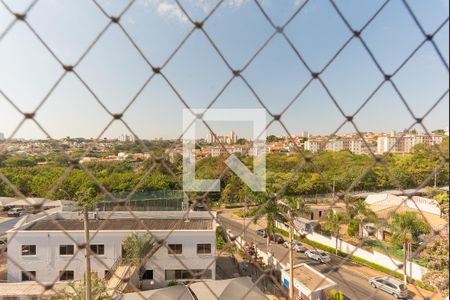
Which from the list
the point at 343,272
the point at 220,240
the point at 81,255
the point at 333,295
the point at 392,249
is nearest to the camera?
the point at 333,295

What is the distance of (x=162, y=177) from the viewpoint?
11969 millimetres

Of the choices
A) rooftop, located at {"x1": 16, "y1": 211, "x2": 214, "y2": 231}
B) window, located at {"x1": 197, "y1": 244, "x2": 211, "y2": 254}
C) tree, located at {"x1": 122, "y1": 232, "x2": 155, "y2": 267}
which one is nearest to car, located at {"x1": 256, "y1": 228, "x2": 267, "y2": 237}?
rooftop, located at {"x1": 16, "y1": 211, "x2": 214, "y2": 231}

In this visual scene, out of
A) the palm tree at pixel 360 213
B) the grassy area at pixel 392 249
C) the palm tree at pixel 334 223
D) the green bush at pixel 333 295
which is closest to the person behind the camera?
the green bush at pixel 333 295

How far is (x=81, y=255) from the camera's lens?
4.45m

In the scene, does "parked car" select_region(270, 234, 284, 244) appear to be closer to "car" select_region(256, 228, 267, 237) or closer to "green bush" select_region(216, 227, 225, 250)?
"car" select_region(256, 228, 267, 237)

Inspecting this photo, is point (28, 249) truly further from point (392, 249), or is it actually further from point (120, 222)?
point (392, 249)

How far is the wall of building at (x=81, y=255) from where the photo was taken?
4.60m

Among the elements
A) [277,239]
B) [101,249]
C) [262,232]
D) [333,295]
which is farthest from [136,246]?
[262,232]

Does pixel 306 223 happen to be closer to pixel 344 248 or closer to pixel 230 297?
pixel 344 248

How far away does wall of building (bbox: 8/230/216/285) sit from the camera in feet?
15.1

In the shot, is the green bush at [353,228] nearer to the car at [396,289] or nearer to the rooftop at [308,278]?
the car at [396,289]

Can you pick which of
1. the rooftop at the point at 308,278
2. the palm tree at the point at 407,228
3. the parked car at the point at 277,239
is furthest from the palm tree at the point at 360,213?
the rooftop at the point at 308,278

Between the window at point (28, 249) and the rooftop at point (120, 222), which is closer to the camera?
the window at point (28, 249)

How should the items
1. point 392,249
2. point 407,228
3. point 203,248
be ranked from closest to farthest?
point 203,248 → point 407,228 → point 392,249
